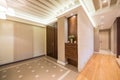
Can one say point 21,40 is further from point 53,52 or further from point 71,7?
point 71,7

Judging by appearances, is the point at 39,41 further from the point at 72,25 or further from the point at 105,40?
the point at 105,40

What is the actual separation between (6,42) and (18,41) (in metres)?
0.60

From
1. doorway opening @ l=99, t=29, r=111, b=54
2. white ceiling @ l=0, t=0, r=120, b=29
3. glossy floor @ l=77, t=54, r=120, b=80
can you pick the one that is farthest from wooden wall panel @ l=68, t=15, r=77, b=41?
doorway opening @ l=99, t=29, r=111, b=54

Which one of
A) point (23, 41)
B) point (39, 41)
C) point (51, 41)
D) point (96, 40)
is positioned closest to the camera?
point (23, 41)

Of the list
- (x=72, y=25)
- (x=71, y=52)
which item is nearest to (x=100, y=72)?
(x=71, y=52)

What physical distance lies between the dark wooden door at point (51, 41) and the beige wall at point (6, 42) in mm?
2316

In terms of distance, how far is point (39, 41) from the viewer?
18.4 feet

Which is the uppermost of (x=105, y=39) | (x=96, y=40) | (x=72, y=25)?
(x=72, y=25)

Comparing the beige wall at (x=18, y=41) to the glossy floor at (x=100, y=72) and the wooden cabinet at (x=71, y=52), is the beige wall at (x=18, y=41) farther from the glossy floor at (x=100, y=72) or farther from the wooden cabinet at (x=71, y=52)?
the glossy floor at (x=100, y=72)

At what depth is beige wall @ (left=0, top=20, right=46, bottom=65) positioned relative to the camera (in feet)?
12.3

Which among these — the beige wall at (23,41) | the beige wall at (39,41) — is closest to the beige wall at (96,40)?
the beige wall at (39,41)

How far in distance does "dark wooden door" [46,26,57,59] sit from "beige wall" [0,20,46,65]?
60 centimetres

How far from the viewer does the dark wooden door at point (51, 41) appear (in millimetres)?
4839

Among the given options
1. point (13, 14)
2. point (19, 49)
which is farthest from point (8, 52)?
point (13, 14)
